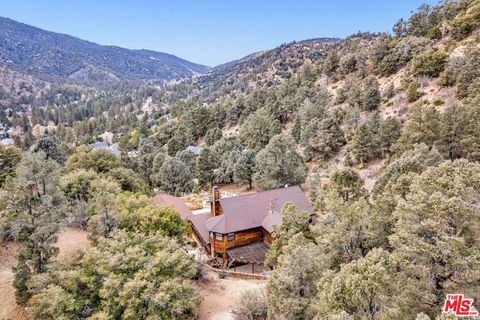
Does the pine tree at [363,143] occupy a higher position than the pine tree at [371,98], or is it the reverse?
the pine tree at [371,98]

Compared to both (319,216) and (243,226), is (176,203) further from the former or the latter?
(319,216)

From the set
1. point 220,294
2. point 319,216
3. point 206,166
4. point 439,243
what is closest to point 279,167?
point 206,166

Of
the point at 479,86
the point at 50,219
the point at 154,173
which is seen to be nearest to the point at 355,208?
the point at 50,219

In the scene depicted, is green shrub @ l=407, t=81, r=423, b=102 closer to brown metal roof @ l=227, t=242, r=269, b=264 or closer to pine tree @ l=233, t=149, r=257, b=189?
pine tree @ l=233, t=149, r=257, b=189

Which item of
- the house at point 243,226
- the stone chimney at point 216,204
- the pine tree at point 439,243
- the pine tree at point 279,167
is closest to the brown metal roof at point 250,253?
the house at point 243,226

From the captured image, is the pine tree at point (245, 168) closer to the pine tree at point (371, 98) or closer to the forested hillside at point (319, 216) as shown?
the forested hillside at point (319, 216)
